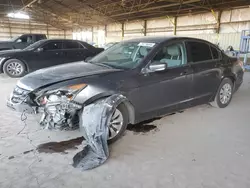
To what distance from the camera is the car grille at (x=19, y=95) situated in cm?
272

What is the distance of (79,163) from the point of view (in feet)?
7.41

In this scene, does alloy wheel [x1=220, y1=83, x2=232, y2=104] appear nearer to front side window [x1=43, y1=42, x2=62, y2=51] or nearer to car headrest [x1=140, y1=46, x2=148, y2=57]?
car headrest [x1=140, y1=46, x2=148, y2=57]

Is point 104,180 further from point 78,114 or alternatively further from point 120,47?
point 120,47

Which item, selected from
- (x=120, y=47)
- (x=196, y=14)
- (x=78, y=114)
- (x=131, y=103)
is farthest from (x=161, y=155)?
(x=196, y=14)

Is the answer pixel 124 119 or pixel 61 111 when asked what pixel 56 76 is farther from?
pixel 124 119

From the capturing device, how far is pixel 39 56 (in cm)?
711

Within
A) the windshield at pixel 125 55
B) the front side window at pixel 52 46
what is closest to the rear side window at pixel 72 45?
the front side window at pixel 52 46

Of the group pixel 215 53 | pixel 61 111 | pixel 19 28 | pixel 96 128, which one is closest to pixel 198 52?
pixel 215 53

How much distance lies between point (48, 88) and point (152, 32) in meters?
18.1

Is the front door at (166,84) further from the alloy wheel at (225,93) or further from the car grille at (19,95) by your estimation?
the car grille at (19,95)

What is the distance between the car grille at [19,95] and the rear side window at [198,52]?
8.32ft

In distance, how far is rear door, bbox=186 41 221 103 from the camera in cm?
342

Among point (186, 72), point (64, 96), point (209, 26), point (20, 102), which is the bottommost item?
point (20, 102)

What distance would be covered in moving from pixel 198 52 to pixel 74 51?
524cm
